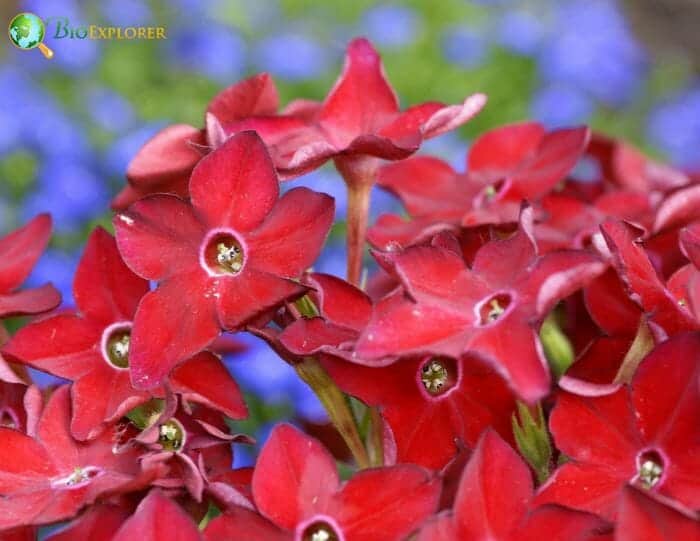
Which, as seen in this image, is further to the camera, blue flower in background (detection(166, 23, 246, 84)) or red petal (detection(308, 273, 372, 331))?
blue flower in background (detection(166, 23, 246, 84))

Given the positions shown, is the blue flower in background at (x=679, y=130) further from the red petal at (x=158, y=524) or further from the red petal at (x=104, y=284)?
the red petal at (x=158, y=524)

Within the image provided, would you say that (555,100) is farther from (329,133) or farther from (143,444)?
(143,444)

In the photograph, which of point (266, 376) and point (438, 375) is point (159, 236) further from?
point (266, 376)

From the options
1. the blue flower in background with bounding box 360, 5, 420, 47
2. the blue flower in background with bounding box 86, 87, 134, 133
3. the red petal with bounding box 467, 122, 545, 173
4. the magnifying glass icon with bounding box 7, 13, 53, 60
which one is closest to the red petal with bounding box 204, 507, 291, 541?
the red petal with bounding box 467, 122, 545, 173

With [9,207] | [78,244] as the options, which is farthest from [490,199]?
[9,207]

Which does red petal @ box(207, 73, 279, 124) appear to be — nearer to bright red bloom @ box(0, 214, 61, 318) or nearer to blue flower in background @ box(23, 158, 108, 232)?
bright red bloom @ box(0, 214, 61, 318)

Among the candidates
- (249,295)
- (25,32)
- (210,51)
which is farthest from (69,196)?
(249,295)
